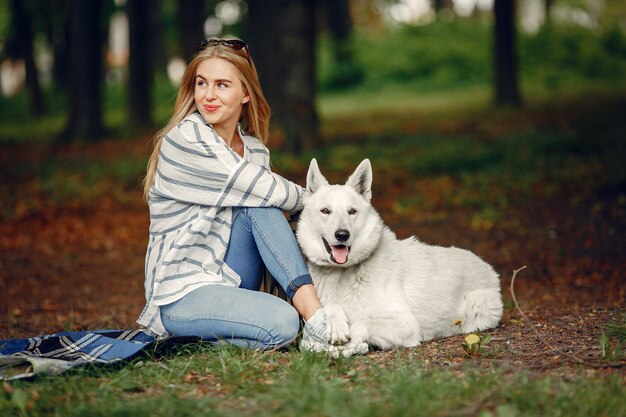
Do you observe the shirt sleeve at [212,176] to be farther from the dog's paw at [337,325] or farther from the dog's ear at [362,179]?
the dog's paw at [337,325]

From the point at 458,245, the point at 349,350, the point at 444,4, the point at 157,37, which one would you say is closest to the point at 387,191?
the point at 458,245

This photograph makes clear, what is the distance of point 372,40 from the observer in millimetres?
30500

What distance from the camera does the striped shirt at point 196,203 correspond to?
4.87 meters

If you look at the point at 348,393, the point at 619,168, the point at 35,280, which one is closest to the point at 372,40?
the point at 619,168

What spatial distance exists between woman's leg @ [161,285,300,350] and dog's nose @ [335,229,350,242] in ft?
1.83

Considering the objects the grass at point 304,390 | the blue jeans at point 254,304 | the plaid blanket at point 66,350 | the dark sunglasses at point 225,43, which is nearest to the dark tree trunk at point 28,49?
the dark sunglasses at point 225,43

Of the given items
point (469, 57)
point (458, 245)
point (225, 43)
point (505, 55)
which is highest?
A: point (469, 57)

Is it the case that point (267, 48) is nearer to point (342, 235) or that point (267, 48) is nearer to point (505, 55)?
point (505, 55)

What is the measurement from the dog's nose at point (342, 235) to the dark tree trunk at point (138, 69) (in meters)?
17.1

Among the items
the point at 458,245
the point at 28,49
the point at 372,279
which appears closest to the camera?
the point at 372,279

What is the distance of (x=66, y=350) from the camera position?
4.55 m

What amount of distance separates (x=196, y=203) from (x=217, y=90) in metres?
0.81

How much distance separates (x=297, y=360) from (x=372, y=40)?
27420mm

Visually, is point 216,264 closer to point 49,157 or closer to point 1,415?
point 1,415
